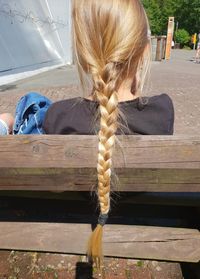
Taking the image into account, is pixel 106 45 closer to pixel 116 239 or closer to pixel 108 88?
pixel 108 88

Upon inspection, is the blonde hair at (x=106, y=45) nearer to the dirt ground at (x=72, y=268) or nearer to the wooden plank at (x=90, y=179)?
the wooden plank at (x=90, y=179)

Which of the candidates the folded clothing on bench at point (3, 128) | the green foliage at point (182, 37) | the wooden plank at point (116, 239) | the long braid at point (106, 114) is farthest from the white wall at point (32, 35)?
the green foliage at point (182, 37)

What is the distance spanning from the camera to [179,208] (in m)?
2.76

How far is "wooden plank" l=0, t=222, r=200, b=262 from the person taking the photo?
2.43 meters

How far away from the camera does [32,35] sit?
48.9ft

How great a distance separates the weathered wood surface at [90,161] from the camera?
1730 mm

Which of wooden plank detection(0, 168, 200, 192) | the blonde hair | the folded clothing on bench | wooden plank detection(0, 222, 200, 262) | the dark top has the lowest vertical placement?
wooden plank detection(0, 222, 200, 262)

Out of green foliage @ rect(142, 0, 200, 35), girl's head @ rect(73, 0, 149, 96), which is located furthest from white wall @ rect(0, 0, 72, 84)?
green foliage @ rect(142, 0, 200, 35)

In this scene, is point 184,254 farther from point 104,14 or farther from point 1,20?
point 1,20

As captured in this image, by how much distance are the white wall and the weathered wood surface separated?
992cm

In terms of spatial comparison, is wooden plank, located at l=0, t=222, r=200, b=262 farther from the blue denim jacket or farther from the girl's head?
the girl's head

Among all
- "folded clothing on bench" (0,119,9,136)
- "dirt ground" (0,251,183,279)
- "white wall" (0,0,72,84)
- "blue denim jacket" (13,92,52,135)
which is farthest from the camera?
"white wall" (0,0,72,84)

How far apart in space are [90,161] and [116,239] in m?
0.85

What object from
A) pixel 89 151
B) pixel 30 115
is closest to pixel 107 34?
pixel 89 151
